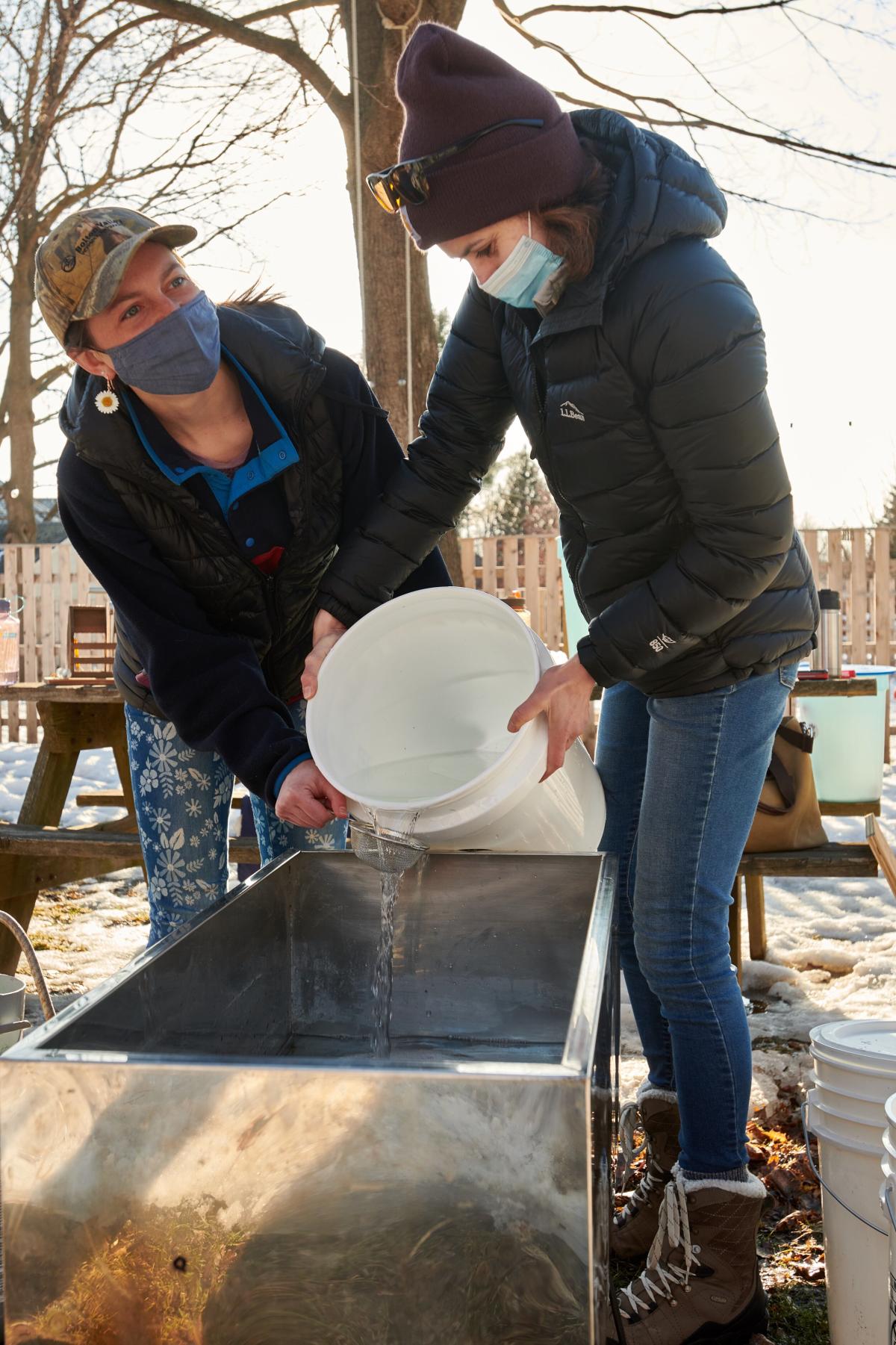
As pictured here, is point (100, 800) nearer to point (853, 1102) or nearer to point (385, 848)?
point (385, 848)

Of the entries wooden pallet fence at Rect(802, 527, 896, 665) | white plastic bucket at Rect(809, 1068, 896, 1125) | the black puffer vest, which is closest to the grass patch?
white plastic bucket at Rect(809, 1068, 896, 1125)

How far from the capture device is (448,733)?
210 centimetres

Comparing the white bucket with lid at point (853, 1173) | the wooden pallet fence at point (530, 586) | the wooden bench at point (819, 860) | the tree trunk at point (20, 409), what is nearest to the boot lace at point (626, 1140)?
the white bucket with lid at point (853, 1173)

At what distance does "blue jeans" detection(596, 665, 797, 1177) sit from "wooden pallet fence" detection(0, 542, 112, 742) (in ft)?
28.2

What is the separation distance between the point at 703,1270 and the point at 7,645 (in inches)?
160

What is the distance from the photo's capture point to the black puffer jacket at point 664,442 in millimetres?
1486

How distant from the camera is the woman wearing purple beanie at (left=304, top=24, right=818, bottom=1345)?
151cm

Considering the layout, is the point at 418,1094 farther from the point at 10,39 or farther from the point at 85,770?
the point at 10,39

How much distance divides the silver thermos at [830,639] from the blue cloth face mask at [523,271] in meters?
2.39

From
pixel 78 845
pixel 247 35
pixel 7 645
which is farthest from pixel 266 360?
pixel 247 35

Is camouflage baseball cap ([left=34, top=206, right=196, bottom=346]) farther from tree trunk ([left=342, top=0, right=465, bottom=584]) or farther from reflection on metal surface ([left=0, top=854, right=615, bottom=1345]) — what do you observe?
tree trunk ([left=342, top=0, right=465, bottom=584])

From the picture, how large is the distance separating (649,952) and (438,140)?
3.96 feet

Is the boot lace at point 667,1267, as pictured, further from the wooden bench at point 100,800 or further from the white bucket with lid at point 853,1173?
the wooden bench at point 100,800

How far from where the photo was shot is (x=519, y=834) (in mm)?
1777
